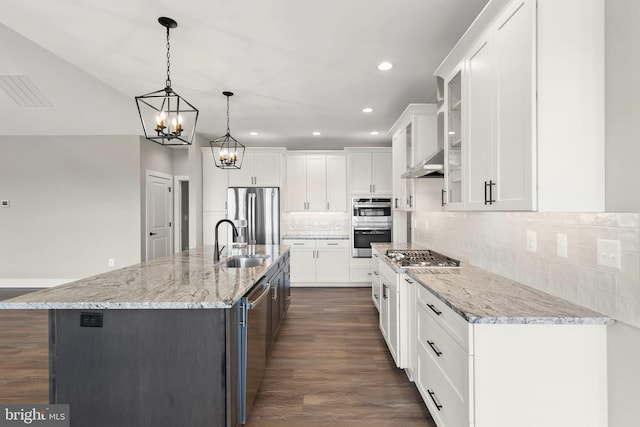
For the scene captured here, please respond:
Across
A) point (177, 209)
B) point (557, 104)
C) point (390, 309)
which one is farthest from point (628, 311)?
point (177, 209)

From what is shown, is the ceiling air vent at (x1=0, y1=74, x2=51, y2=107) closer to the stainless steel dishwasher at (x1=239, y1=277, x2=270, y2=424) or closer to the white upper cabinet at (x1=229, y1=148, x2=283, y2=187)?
the white upper cabinet at (x1=229, y1=148, x2=283, y2=187)

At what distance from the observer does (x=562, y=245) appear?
1626 mm

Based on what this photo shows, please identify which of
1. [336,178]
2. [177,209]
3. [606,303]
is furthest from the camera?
[177,209]

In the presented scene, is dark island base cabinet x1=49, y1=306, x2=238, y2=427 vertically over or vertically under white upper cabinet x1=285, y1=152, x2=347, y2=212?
under

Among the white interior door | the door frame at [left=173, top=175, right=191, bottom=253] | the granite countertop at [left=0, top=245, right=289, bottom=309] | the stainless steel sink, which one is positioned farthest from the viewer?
the door frame at [left=173, top=175, right=191, bottom=253]

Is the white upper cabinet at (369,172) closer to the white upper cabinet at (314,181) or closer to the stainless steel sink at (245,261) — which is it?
the white upper cabinet at (314,181)

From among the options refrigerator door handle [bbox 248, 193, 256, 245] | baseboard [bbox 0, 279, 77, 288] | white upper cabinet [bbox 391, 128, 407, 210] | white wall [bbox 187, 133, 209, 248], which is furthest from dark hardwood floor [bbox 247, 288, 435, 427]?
baseboard [bbox 0, 279, 77, 288]

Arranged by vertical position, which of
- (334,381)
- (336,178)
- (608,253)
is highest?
(336,178)

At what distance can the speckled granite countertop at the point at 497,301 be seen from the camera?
135 cm

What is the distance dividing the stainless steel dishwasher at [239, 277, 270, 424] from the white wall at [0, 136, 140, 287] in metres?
4.35

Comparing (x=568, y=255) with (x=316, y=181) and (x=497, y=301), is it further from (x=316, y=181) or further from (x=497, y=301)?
(x=316, y=181)

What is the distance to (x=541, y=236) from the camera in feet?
5.86

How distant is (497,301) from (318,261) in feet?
13.8

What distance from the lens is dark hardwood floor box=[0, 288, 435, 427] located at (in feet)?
6.89
